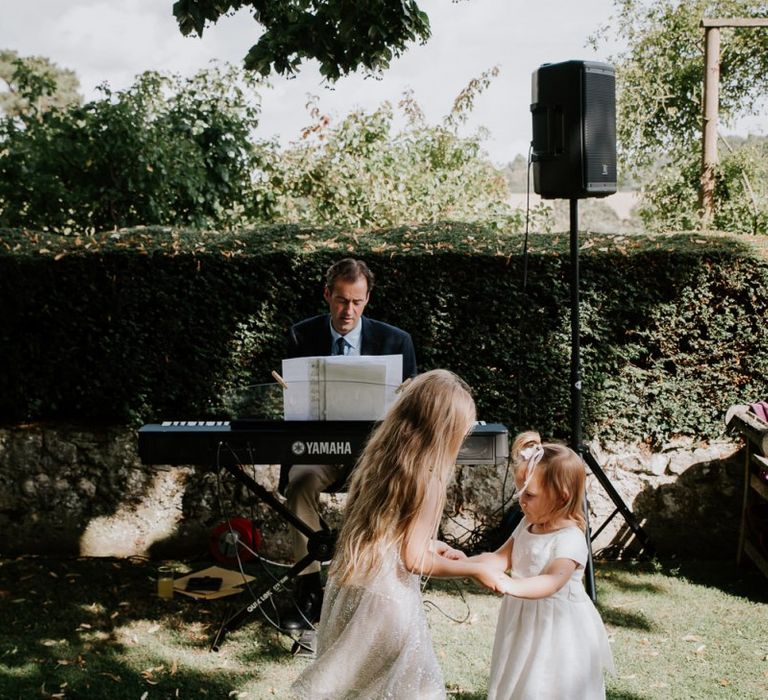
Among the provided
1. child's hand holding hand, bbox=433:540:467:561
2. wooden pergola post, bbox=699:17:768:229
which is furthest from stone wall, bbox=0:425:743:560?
wooden pergola post, bbox=699:17:768:229

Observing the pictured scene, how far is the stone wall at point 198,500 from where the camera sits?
575cm

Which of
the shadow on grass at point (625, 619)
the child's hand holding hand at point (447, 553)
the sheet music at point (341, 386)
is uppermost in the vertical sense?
the sheet music at point (341, 386)

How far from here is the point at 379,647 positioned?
2689 millimetres

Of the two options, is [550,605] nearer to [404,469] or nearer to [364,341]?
[404,469]

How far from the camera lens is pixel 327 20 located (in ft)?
18.8

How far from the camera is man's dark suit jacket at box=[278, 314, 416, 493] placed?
486 centimetres

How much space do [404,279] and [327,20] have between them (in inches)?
71.0

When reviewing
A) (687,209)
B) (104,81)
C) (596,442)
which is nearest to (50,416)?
(596,442)

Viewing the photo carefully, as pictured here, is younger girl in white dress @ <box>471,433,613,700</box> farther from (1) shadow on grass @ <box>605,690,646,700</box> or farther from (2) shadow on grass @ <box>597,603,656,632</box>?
(2) shadow on grass @ <box>597,603,656,632</box>

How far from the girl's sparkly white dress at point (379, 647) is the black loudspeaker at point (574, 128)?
2.80 m

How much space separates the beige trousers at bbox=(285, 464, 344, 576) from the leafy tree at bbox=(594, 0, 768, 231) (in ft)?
37.0

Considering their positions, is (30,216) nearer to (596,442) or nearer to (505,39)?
(596,442)

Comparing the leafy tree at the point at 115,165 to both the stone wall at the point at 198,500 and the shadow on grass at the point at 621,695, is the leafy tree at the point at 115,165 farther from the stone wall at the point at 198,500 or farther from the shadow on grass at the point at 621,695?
the shadow on grass at the point at 621,695

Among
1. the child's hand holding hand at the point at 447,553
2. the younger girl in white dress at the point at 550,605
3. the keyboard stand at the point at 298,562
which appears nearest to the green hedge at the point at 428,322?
the keyboard stand at the point at 298,562
